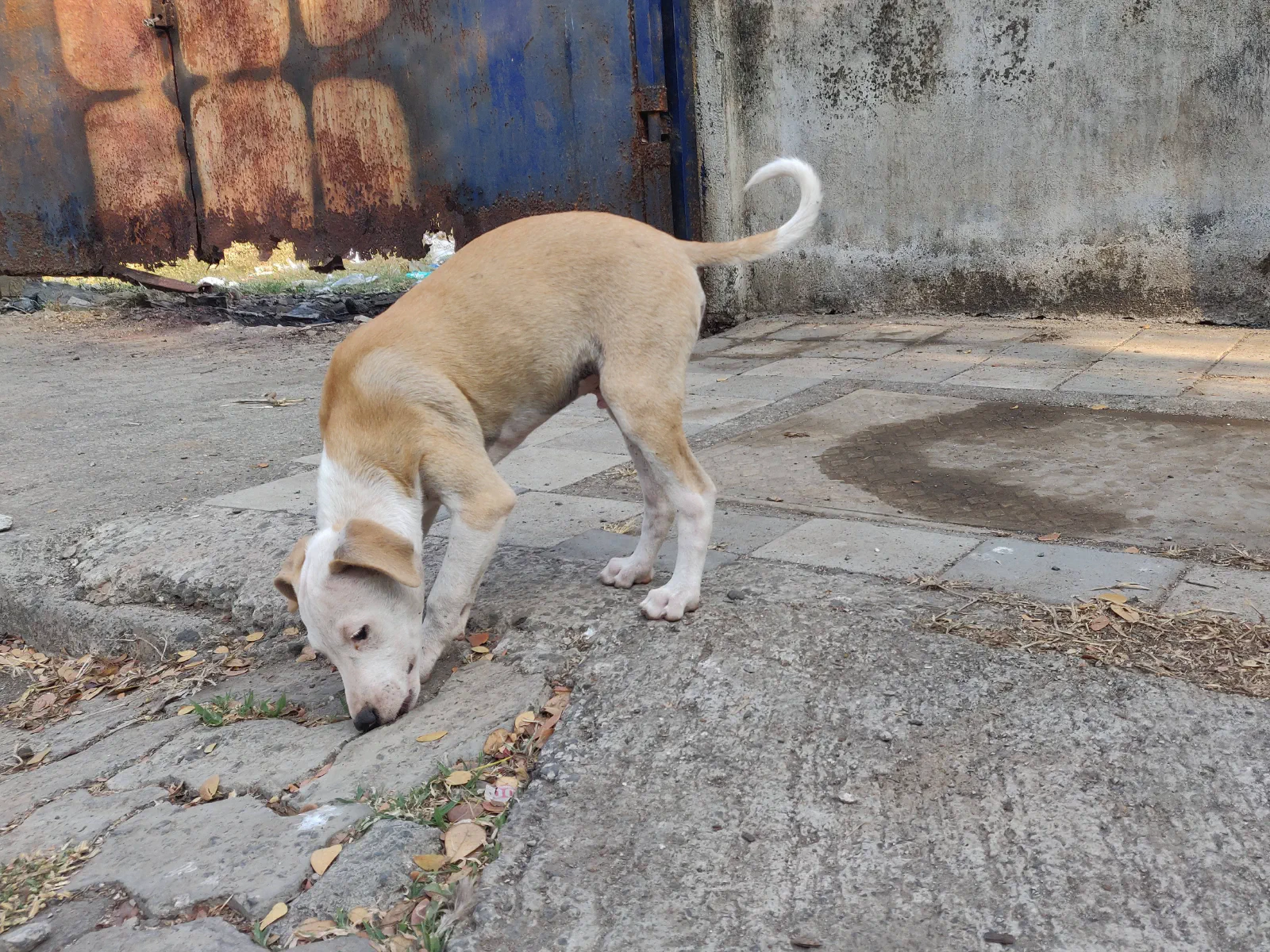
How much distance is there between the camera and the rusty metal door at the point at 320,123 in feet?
24.8

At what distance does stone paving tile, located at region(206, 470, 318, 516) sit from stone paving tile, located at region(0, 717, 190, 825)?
4.11 feet

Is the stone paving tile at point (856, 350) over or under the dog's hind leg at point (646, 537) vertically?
under

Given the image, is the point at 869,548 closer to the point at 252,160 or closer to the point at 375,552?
the point at 375,552

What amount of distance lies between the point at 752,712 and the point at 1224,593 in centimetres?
134

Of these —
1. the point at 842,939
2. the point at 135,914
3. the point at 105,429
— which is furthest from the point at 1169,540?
the point at 105,429

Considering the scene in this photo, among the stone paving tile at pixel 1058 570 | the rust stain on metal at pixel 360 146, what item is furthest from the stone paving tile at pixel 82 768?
the rust stain on metal at pixel 360 146

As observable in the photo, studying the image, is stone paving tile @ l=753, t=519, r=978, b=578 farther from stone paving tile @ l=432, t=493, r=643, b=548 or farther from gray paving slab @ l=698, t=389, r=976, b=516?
stone paving tile @ l=432, t=493, r=643, b=548

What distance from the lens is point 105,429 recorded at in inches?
232

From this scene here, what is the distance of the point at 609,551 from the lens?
3.61 m

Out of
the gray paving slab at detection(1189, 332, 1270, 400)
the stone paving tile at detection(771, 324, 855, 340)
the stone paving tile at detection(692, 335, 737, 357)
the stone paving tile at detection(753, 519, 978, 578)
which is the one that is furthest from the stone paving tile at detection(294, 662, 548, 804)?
the stone paving tile at detection(771, 324, 855, 340)

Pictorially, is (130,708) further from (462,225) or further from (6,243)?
(6,243)

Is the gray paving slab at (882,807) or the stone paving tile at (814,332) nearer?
the gray paving slab at (882,807)

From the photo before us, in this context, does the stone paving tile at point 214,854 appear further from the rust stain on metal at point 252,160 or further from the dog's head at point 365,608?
the rust stain on metal at point 252,160

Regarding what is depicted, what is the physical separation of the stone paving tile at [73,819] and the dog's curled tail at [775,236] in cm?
202
